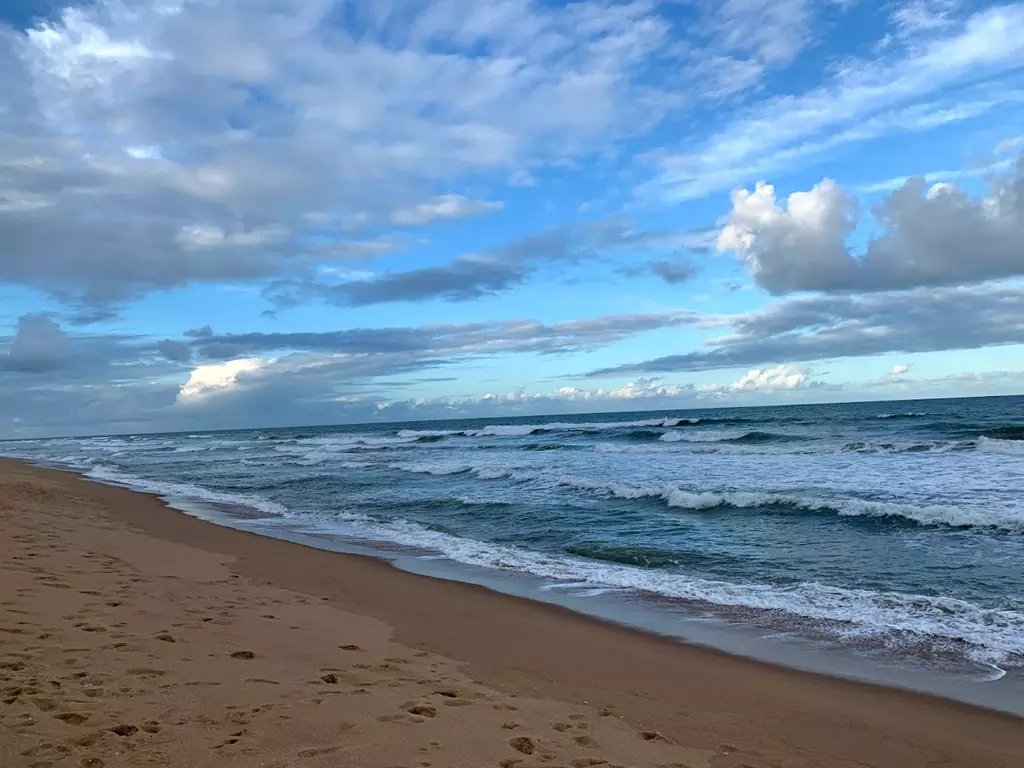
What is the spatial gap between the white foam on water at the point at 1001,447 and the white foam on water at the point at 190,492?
23.8 m

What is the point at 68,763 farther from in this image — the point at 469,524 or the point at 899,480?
the point at 899,480

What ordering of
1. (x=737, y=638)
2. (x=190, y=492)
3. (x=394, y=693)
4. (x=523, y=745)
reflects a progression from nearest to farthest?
(x=523, y=745)
(x=394, y=693)
(x=737, y=638)
(x=190, y=492)

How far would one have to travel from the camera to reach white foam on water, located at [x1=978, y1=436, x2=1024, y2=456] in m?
23.7

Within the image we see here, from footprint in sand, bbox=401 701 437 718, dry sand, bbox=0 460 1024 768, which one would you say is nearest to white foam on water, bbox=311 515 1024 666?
dry sand, bbox=0 460 1024 768

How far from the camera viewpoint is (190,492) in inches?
916

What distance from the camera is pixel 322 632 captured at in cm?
679

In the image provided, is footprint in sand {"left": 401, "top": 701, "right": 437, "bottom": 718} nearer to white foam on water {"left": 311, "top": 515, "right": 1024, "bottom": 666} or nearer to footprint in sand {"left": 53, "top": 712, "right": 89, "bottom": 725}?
footprint in sand {"left": 53, "top": 712, "right": 89, "bottom": 725}

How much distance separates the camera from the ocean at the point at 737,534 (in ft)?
24.2

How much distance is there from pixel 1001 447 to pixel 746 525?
17.8 meters

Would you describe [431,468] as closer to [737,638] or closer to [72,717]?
[737,638]

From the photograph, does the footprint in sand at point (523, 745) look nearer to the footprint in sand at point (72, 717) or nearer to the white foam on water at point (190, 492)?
the footprint in sand at point (72, 717)

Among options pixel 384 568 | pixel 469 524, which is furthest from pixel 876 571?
pixel 469 524

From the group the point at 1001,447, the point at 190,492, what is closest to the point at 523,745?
the point at 190,492

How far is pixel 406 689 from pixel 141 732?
1.83 m
